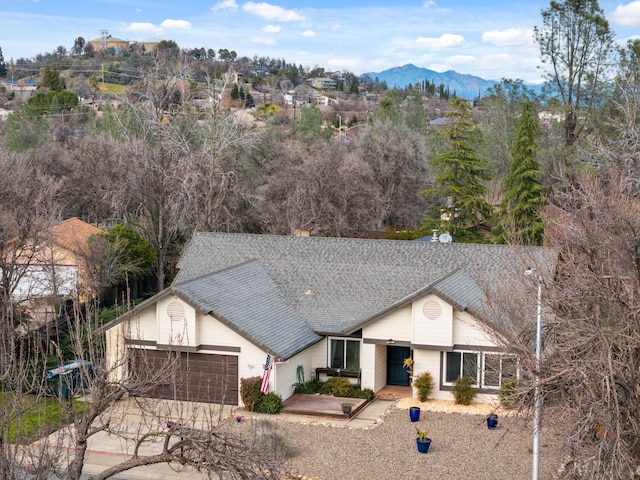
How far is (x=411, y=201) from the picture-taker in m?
60.6

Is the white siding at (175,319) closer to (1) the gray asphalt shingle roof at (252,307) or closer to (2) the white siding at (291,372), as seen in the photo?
(1) the gray asphalt shingle roof at (252,307)

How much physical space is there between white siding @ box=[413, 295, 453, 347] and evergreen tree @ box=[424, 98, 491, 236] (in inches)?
767

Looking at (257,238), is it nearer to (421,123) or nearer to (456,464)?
(456,464)

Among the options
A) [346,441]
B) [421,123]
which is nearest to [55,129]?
[421,123]

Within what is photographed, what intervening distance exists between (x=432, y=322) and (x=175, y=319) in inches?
348

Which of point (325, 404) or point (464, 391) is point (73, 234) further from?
point (464, 391)

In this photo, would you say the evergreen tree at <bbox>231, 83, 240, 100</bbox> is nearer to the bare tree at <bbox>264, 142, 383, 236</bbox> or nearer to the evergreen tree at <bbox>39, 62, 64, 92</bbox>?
the evergreen tree at <bbox>39, 62, 64, 92</bbox>

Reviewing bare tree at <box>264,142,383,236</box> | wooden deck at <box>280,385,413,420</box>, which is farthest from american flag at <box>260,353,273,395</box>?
bare tree at <box>264,142,383,236</box>

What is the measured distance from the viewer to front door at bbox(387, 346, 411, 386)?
1223 inches

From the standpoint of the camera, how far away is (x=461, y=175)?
48.2 metres

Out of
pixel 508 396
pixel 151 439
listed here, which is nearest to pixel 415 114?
pixel 151 439

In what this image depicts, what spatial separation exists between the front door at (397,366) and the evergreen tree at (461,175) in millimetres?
17958

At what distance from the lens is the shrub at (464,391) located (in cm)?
2820

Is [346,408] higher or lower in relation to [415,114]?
lower
